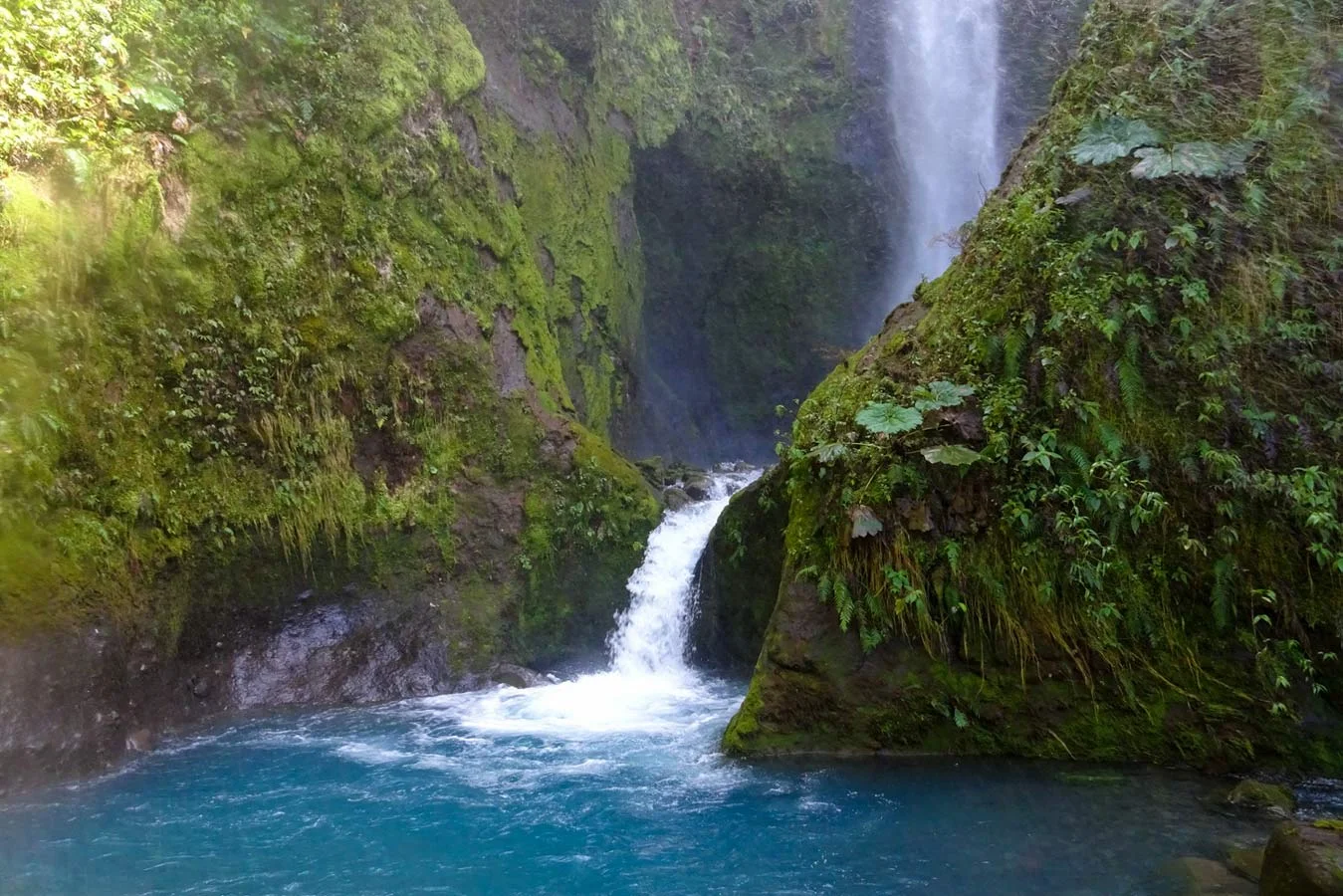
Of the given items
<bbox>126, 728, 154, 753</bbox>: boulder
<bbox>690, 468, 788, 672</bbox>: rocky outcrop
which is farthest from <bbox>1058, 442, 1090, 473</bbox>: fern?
<bbox>126, 728, 154, 753</bbox>: boulder

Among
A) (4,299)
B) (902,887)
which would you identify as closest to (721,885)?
(902,887)

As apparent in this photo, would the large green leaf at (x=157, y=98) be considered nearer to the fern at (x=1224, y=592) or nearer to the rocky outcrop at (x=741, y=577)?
the rocky outcrop at (x=741, y=577)

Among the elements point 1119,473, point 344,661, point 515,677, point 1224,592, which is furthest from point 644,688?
point 1224,592

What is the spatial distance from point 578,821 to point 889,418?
378cm

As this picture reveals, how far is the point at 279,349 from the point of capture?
9227 millimetres

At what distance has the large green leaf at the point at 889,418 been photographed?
6852mm

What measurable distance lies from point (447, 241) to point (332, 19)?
9.53 feet

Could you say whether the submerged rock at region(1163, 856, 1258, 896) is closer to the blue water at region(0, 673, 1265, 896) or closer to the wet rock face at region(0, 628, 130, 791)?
the blue water at region(0, 673, 1265, 896)

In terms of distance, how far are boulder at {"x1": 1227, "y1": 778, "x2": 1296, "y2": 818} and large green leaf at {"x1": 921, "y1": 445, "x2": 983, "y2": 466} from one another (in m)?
2.70

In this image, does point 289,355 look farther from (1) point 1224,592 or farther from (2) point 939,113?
(2) point 939,113

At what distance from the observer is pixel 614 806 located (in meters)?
6.36

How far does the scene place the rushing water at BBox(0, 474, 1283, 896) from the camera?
5184 millimetres

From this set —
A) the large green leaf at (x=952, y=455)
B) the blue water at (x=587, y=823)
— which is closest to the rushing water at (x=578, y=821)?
the blue water at (x=587, y=823)

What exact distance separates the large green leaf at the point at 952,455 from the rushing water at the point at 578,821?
228 cm
